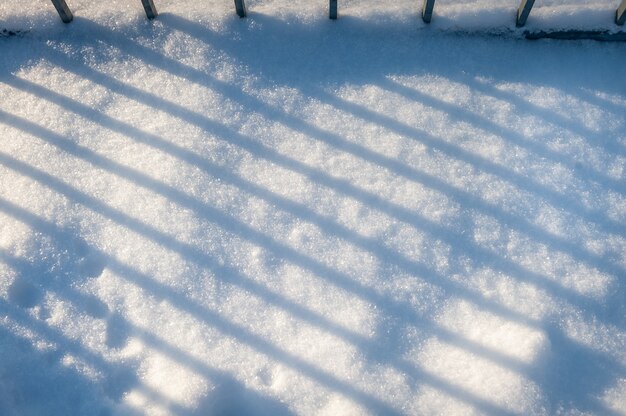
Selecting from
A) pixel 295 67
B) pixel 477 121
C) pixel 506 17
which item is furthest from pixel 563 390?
pixel 295 67

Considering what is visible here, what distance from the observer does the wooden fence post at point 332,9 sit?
2.46 metres

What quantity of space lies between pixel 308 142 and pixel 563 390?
1677 mm

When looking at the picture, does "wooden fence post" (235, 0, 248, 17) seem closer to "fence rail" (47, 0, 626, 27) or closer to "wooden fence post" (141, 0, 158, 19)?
"fence rail" (47, 0, 626, 27)

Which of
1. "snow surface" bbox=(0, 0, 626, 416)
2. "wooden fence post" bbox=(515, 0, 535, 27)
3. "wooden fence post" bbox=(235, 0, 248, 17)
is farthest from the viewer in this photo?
"wooden fence post" bbox=(235, 0, 248, 17)

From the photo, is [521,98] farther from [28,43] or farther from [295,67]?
[28,43]

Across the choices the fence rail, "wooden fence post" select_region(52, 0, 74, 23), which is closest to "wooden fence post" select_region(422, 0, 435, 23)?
the fence rail

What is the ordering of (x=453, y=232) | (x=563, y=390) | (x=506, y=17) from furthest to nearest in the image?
(x=506, y=17)
(x=453, y=232)
(x=563, y=390)

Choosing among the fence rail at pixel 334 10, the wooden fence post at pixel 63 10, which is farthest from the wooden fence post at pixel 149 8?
the wooden fence post at pixel 63 10

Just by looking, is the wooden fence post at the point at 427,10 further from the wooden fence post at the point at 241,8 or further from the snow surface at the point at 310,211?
the wooden fence post at the point at 241,8

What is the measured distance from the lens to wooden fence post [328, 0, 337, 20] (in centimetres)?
246

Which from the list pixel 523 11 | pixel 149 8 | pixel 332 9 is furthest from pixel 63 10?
pixel 523 11

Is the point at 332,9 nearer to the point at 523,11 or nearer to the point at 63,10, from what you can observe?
the point at 523,11

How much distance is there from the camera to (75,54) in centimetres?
254

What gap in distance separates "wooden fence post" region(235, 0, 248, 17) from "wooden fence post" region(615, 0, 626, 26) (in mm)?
1931
